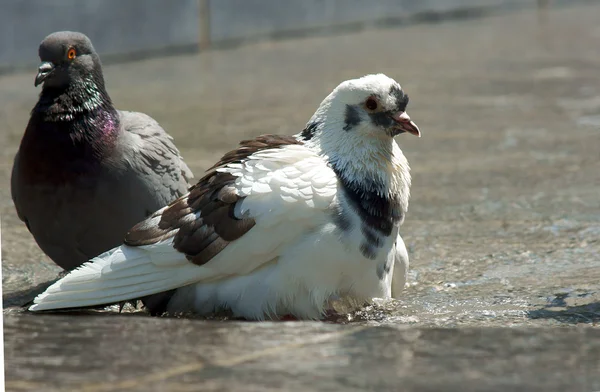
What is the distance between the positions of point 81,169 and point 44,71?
21.5 inches

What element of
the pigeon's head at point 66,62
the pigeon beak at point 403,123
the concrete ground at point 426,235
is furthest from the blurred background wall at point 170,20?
the pigeon beak at point 403,123

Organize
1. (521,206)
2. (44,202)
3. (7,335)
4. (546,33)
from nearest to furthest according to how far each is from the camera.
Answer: (7,335) < (44,202) < (521,206) < (546,33)

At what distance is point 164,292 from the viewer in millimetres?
4047

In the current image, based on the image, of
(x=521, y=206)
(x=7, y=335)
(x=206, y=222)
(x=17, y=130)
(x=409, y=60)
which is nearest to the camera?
(x=7, y=335)

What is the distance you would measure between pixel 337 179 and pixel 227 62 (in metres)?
7.65

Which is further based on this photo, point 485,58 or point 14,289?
point 485,58

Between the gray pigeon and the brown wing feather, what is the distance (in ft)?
1.26

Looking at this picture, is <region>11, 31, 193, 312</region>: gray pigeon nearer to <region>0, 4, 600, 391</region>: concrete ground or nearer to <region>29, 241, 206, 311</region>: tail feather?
<region>0, 4, 600, 391</region>: concrete ground

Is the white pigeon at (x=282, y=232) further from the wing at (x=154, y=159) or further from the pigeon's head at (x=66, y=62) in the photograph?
the pigeon's head at (x=66, y=62)

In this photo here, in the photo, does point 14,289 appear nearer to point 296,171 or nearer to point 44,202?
point 44,202

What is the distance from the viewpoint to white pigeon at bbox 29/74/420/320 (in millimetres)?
3848

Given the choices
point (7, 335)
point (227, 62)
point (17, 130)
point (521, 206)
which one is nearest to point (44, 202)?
point (7, 335)

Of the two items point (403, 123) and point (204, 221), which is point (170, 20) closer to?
point (403, 123)

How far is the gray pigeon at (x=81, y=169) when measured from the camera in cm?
446
